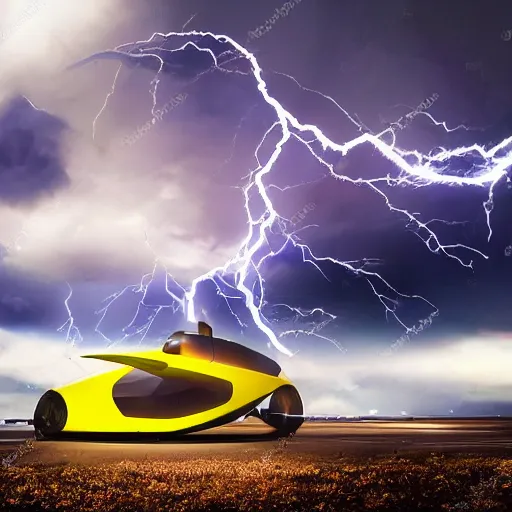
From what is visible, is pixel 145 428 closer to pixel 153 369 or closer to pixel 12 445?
pixel 153 369

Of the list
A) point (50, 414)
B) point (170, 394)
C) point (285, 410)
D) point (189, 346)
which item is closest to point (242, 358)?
point (189, 346)

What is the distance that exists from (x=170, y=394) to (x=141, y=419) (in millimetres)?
524

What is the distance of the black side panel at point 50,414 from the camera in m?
9.23

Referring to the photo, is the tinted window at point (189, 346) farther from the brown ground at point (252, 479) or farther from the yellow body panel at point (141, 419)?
the brown ground at point (252, 479)

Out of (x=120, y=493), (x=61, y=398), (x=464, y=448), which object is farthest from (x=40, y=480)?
(x=464, y=448)

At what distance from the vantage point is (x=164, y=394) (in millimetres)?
9070

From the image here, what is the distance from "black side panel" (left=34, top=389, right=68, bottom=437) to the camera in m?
9.23

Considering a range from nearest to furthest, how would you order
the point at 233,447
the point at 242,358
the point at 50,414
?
the point at 233,447 < the point at 50,414 < the point at 242,358

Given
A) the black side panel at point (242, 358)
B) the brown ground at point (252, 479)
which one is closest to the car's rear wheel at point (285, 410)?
the black side panel at point (242, 358)

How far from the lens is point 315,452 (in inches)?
321

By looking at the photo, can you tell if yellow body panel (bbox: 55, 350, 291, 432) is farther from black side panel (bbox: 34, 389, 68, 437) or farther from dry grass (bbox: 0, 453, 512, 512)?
dry grass (bbox: 0, 453, 512, 512)

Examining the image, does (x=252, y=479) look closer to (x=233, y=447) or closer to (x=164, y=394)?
(x=233, y=447)

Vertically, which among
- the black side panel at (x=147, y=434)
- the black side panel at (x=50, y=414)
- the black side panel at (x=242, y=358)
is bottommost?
the black side panel at (x=147, y=434)

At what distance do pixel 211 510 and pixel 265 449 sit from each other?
289 cm
